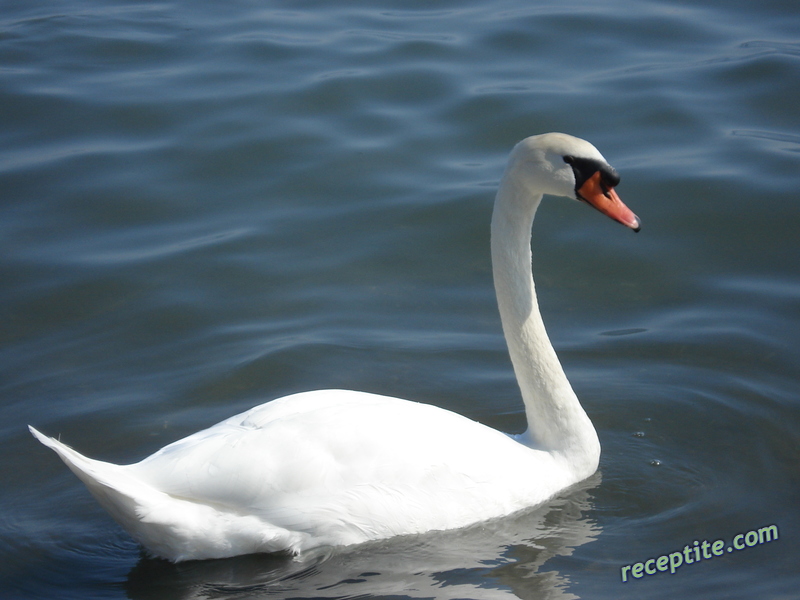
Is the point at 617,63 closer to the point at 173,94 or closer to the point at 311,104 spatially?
the point at 311,104

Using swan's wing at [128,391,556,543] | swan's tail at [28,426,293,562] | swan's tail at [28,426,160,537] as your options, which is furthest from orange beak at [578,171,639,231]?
swan's tail at [28,426,160,537]

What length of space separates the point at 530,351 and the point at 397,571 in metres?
1.44

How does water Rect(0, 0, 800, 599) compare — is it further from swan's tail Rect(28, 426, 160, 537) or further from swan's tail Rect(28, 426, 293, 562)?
swan's tail Rect(28, 426, 160, 537)

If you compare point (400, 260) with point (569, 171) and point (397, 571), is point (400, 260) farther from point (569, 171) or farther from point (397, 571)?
point (397, 571)

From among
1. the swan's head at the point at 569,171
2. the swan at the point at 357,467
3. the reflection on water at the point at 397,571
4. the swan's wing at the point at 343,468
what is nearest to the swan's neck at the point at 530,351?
the swan at the point at 357,467

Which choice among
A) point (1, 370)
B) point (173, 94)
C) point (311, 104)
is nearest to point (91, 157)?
point (173, 94)

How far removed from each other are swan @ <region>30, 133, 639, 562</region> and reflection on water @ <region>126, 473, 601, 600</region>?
0.10 m

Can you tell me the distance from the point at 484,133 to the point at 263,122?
229 cm

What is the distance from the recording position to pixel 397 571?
178 inches

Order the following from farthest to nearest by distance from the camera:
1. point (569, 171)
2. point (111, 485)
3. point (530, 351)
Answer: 1. point (530, 351)
2. point (569, 171)
3. point (111, 485)

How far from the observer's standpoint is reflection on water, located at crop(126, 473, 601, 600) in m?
4.42

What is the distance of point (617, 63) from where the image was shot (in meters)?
10.8

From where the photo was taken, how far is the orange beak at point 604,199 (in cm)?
482

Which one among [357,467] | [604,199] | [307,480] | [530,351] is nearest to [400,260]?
[530,351]
